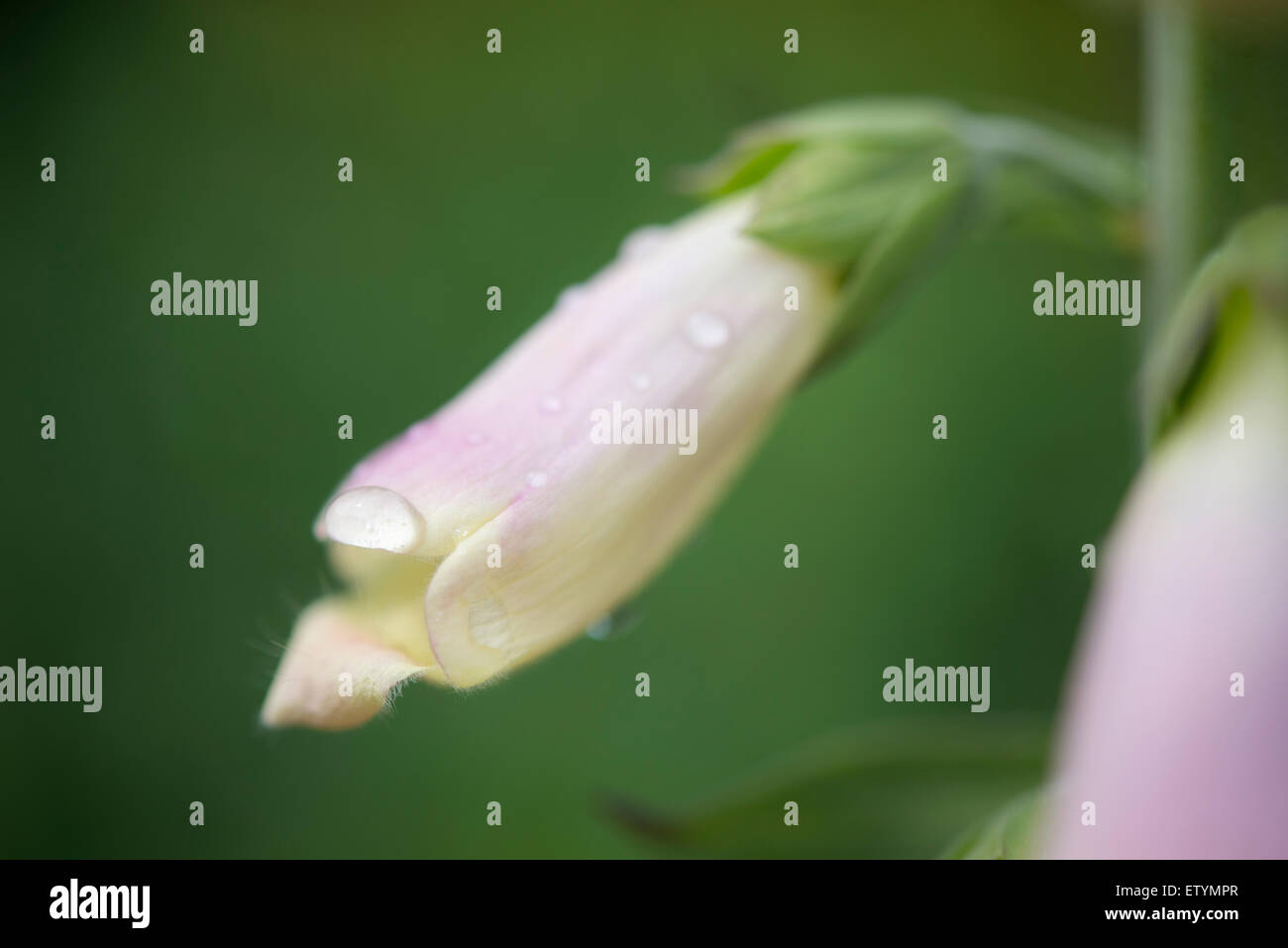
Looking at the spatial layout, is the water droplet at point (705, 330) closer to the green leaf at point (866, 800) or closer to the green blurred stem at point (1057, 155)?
the green blurred stem at point (1057, 155)

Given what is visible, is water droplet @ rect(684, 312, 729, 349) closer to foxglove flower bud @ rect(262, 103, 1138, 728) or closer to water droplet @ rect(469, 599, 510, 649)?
foxglove flower bud @ rect(262, 103, 1138, 728)

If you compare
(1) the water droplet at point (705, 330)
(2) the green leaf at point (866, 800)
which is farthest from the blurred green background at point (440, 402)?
(1) the water droplet at point (705, 330)

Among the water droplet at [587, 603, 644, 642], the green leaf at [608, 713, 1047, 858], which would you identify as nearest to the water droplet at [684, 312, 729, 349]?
the water droplet at [587, 603, 644, 642]

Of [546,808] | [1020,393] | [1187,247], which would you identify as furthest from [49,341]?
[1187,247]

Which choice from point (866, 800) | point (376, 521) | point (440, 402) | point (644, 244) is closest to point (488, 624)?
point (376, 521)

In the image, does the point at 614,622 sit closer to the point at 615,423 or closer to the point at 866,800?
the point at 615,423

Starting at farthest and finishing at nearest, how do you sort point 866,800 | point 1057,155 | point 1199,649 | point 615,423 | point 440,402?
point 440,402
point 866,800
point 1057,155
point 615,423
point 1199,649

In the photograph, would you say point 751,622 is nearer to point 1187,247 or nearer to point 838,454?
point 838,454
